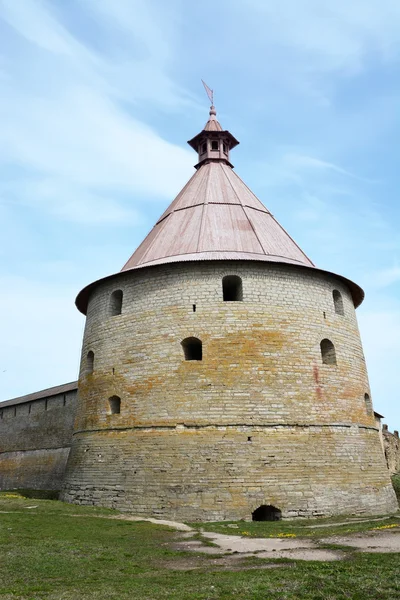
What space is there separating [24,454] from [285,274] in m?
17.6

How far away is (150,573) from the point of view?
6910 millimetres

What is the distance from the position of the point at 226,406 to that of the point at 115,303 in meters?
5.32

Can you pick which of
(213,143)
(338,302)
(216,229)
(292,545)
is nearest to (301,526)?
(292,545)

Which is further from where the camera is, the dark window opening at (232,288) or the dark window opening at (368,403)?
the dark window opening at (368,403)

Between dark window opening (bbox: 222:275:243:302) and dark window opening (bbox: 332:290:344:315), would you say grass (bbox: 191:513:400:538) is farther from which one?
dark window opening (bbox: 332:290:344:315)

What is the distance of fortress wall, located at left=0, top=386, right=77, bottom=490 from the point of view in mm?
23109

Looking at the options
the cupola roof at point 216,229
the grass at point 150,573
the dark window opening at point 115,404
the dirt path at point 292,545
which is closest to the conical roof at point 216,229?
the cupola roof at point 216,229

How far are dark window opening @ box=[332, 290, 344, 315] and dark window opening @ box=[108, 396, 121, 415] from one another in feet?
24.0

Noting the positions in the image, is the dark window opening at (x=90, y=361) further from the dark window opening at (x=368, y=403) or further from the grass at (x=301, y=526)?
the dark window opening at (x=368, y=403)

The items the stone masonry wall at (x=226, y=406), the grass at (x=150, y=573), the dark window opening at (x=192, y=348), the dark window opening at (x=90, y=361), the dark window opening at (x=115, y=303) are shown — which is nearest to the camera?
the grass at (x=150, y=573)

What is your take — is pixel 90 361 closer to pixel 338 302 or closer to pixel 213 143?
pixel 338 302

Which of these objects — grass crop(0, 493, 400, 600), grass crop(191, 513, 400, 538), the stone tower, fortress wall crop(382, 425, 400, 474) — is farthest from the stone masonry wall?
fortress wall crop(382, 425, 400, 474)

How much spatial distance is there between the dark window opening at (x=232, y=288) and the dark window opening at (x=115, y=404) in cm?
437

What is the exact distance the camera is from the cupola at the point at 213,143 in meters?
21.3
